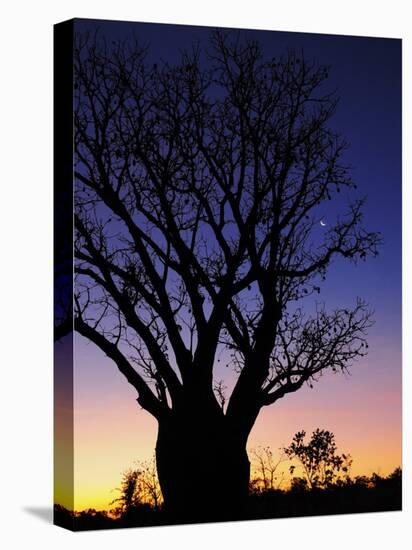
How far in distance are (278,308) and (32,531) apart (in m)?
2.28

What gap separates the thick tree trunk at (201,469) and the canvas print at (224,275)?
0.04 feet

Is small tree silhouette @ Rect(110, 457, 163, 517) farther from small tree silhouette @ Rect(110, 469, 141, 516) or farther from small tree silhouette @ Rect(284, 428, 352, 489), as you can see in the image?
small tree silhouette @ Rect(284, 428, 352, 489)

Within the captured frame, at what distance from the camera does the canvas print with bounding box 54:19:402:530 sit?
→ 11.1 m

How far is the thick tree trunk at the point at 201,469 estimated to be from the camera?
11.3m

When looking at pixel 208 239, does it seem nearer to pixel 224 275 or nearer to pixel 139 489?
pixel 224 275

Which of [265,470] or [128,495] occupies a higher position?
[265,470]

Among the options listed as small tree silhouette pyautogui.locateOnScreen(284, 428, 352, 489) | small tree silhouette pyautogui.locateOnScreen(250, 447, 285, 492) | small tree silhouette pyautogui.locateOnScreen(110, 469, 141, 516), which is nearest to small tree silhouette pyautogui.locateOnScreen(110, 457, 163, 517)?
small tree silhouette pyautogui.locateOnScreen(110, 469, 141, 516)

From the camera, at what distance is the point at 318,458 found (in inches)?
467

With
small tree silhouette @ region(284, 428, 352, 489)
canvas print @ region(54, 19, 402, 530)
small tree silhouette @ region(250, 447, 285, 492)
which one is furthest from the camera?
small tree silhouette @ region(284, 428, 352, 489)

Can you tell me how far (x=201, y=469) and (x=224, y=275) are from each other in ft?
4.35

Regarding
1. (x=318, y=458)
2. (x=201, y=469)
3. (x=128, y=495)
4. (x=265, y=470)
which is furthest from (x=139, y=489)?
(x=318, y=458)

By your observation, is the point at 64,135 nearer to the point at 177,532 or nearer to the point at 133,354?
the point at 133,354

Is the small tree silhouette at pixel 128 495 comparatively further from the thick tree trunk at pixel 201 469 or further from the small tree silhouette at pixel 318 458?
the small tree silhouette at pixel 318 458

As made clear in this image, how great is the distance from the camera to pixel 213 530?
11.3m
